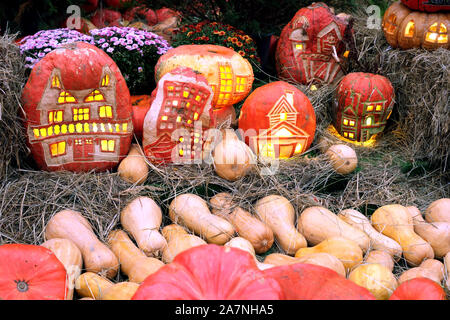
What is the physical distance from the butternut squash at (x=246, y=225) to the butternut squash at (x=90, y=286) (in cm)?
81

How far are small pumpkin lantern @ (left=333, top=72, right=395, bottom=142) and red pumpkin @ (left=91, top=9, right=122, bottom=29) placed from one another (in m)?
2.71

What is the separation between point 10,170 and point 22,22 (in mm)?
2066

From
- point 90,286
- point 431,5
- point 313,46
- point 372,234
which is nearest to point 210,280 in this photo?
point 90,286

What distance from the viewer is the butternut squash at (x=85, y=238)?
235cm

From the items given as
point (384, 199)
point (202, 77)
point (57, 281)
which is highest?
point (202, 77)

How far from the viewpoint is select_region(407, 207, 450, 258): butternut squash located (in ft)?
8.98

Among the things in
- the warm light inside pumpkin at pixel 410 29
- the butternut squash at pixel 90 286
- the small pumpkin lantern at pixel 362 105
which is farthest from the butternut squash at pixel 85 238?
the warm light inside pumpkin at pixel 410 29

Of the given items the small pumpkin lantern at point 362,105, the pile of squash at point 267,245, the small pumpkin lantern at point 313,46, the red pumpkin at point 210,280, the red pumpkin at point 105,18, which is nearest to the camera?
the red pumpkin at point 210,280

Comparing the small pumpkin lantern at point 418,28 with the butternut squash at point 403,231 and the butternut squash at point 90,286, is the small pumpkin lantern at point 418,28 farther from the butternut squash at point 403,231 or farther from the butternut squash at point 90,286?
the butternut squash at point 90,286

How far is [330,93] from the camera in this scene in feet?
13.3

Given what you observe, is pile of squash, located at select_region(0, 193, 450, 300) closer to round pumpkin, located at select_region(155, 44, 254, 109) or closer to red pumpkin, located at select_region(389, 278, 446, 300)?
red pumpkin, located at select_region(389, 278, 446, 300)
